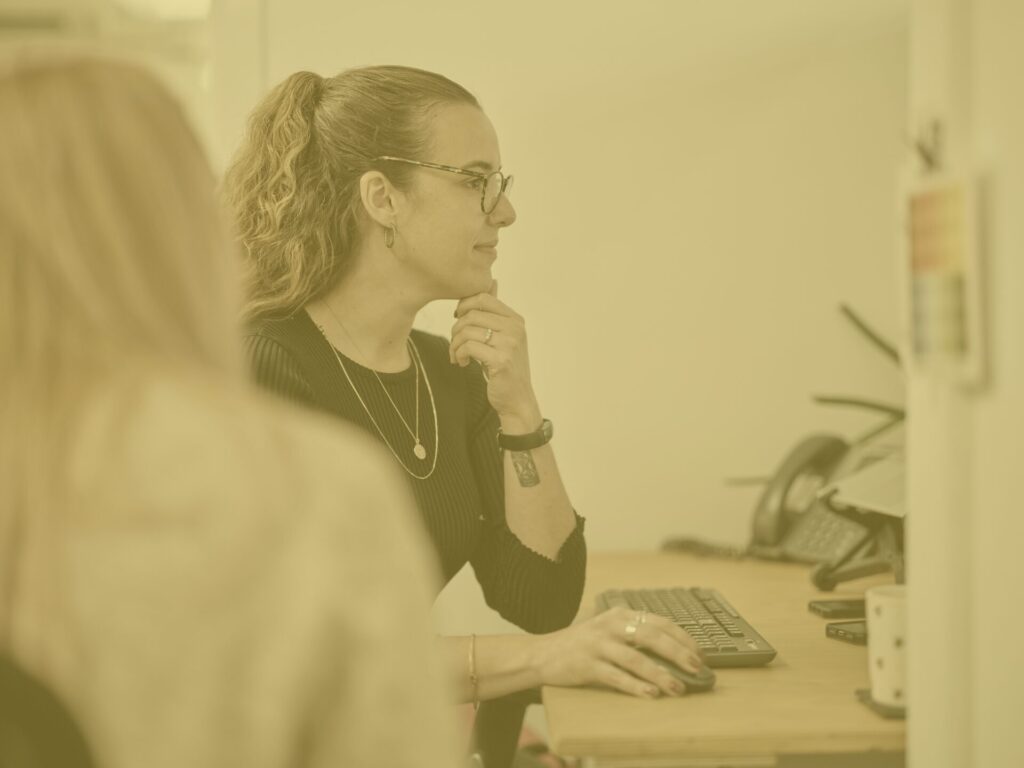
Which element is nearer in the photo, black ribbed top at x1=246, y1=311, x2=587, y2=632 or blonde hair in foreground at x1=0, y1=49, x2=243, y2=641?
blonde hair in foreground at x1=0, y1=49, x2=243, y2=641

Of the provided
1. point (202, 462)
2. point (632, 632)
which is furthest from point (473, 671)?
point (202, 462)

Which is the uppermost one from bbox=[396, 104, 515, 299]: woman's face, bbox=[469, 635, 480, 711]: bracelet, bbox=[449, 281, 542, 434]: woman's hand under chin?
bbox=[396, 104, 515, 299]: woman's face

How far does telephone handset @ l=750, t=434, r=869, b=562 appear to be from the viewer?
200 centimetres

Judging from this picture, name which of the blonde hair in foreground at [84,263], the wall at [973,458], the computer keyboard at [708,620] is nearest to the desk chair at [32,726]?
the blonde hair in foreground at [84,263]

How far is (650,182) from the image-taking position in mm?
2176

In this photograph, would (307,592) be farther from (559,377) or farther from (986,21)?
(559,377)

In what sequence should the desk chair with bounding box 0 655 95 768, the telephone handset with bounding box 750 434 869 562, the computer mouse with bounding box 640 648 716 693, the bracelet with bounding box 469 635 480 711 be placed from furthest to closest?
the telephone handset with bounding box 750 434 869 562, the bracelet with bounding box 469 635 480 711, the computer mouse with bounding box 640 648 716 693, the desk chair with bounding box 0 655 95 768

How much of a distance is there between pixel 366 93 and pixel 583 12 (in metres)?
Result: 0.68

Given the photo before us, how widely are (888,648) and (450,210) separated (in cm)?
82

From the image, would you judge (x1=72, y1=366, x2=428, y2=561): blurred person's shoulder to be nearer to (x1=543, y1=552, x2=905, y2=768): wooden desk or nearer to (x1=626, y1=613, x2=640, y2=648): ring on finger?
(x1=543, y1=552, x2=905, y2=768): wooden desk

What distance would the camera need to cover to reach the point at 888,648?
1.09m

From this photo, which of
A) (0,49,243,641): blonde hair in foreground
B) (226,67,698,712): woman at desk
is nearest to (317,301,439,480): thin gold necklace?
(226,67,698,712): woman at desk

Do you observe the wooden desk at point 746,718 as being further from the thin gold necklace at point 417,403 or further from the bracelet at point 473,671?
the thin gold necklace at point 417,403

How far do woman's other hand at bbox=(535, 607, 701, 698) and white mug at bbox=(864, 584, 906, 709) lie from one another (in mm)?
182
